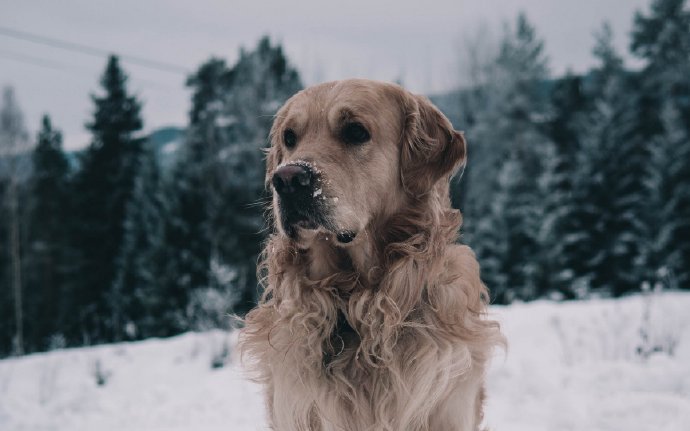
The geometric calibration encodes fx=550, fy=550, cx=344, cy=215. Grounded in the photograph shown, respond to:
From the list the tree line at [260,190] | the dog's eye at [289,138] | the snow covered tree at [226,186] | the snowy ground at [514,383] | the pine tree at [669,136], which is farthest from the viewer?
the snow covered tree at [226,186]

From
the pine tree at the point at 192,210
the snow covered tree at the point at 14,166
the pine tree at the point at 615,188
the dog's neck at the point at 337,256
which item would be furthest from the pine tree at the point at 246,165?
the dog's neck at the point at 337,256

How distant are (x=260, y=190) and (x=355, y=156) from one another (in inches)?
776

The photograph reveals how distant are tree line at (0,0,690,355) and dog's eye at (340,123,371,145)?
15.9 m

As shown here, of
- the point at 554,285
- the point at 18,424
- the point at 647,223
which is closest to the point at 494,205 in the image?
the point at 554,285

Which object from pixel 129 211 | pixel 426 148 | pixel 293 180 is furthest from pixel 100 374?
pixel 129 211

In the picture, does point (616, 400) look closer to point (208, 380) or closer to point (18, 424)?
point (208, 380)

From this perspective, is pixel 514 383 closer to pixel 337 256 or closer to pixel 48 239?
pixel 337 256

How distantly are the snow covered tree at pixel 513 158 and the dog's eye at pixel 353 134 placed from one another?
18.3 meters

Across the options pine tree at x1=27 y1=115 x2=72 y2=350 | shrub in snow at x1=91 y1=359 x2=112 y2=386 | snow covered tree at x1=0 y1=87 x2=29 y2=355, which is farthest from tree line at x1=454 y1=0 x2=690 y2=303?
pine tree at x1=27 y1=115 x2=72 y2=350

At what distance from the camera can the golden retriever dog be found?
2707mm

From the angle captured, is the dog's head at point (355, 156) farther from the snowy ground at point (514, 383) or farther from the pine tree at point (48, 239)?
the pine tree at point (48, 239)

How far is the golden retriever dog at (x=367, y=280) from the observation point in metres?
2.71

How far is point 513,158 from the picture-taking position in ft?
74.9

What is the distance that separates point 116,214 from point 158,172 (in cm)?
298
